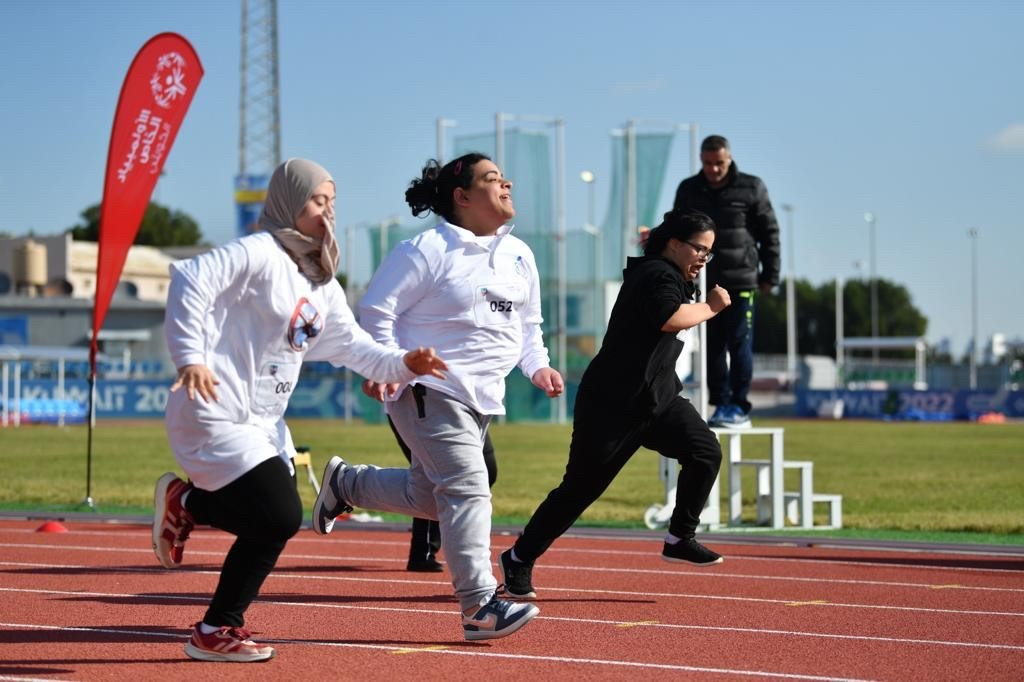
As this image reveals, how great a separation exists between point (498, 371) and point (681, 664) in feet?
4.67

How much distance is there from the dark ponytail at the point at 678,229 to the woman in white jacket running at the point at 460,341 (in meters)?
1.01

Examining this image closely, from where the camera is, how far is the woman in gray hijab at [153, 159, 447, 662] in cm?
514

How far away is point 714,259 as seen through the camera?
1125cm

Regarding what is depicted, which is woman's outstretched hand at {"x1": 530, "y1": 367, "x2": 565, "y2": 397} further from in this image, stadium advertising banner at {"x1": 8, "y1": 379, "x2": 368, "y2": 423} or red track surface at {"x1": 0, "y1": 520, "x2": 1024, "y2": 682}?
stadium advertising banner at {"x1": 8, "y1": 379, "x2": 368, "y2": 423}

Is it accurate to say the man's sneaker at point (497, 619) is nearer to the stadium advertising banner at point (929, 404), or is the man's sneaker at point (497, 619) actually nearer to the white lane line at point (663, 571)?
the white lane line at point (663, 571)

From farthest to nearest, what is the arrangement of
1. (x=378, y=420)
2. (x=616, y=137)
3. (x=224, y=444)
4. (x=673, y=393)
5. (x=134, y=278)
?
(x=134, y=278) → (x=378, y=420) → (x=616, y=137) → (x=673, y=393) → (x=224, y=444)

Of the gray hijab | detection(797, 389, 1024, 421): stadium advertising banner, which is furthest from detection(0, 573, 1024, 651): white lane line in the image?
detection(797, 389, 1024, 421): stadium advertising banner

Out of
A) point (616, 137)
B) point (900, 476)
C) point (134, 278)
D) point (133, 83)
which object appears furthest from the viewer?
point (134, 278)

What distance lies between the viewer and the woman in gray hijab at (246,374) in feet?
16.9

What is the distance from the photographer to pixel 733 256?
11.2m

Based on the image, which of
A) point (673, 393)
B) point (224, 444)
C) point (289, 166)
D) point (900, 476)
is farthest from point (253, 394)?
point (900, 476)

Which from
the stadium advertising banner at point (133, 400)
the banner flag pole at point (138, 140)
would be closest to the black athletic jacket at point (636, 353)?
the banner flag pole at point (138, 140)

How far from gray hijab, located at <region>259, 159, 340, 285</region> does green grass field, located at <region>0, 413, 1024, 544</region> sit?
755 cm

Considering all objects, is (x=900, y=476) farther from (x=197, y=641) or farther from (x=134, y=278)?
(x=134, y=278)
